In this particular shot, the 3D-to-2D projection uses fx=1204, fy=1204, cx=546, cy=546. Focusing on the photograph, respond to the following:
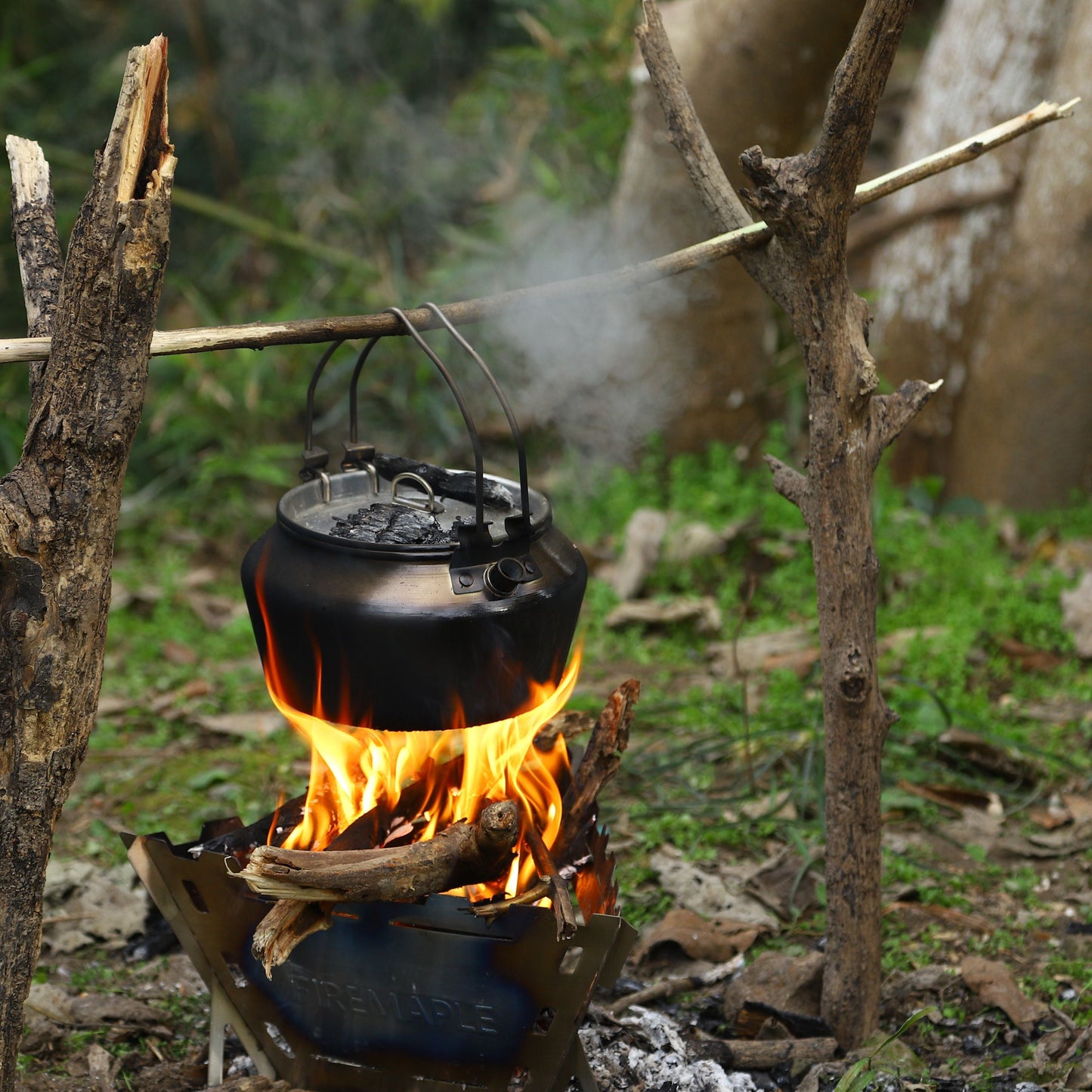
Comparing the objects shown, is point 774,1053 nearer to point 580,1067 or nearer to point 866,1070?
point 866,1070

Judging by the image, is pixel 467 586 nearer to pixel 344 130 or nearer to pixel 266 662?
pixel 266 662

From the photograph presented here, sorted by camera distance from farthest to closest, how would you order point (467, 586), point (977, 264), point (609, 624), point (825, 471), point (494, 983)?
point (977, 264), point (609, 624), point (825, 471), point (494, 983), point (467, 586)

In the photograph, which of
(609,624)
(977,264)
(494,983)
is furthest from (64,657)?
(977,264)

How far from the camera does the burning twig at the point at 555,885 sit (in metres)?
2.14

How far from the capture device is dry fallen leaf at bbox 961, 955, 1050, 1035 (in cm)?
270

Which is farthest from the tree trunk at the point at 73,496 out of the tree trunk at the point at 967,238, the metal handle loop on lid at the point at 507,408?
the tree trunk at the point at 967,238

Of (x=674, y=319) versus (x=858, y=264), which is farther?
(x=858, y=264)

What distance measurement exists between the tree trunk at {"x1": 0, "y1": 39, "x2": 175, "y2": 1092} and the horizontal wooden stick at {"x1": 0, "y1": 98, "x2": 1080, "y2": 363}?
8cm

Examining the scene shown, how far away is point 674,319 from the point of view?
19.1 feet

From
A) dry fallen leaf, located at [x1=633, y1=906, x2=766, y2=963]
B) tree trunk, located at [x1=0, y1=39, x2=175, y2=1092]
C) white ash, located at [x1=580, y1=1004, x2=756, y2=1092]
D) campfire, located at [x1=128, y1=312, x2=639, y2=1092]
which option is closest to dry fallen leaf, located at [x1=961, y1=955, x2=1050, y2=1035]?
dry fallen leaf, located at [x1=633, y1=906, x2=766, y2=963]

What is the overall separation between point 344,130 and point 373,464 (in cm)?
519

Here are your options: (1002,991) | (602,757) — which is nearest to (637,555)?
(602,757)

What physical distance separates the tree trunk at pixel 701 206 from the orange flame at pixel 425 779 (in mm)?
3518

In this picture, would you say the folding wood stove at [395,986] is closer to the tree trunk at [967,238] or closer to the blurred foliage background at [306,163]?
the blurred foliage background at [306,163]
